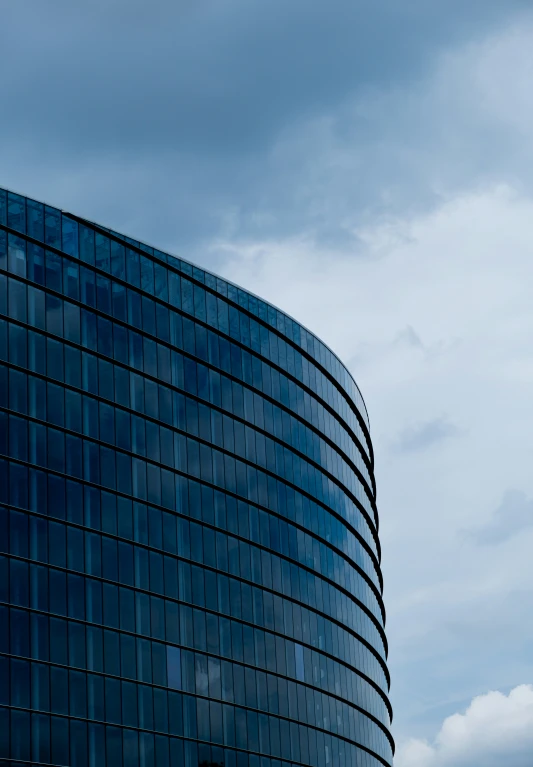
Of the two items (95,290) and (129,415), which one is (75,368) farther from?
(95,290)

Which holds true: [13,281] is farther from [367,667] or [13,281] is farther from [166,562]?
[367,667]

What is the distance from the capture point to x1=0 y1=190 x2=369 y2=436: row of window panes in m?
60.9

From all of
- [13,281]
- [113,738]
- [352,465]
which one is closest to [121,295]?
[13,281]

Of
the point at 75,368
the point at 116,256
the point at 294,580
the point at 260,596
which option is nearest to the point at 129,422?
the point at 75,368

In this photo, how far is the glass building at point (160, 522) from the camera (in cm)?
A: 5650

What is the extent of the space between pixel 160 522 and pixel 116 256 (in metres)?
14.2

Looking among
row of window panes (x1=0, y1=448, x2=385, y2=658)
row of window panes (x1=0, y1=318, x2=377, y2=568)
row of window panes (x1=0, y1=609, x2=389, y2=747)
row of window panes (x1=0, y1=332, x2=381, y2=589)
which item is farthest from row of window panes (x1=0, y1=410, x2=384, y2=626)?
row of window panes (x1=0, y1=609, x2=389, y2=747)

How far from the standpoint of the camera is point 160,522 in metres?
64.3

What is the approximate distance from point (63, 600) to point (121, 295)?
1710 cm

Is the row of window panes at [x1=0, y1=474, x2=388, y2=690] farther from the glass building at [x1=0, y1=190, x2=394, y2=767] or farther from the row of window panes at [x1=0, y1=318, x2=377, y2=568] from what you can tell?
the row of window panes at [x1=0, y1=318, x2=377, y2=568]

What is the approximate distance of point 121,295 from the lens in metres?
65.9

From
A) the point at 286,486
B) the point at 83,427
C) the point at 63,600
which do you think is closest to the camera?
the point at 63,600

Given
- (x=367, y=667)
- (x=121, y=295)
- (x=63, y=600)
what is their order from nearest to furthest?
(x=63, y=600) < (x=121, y=295) < (x=367, y=667)

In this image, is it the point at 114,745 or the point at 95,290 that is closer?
the point at 114,745
